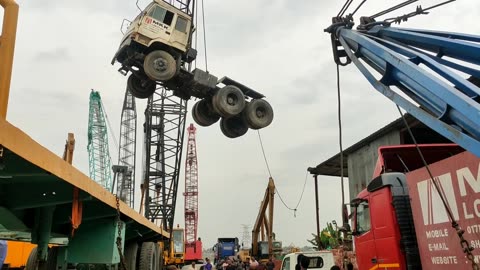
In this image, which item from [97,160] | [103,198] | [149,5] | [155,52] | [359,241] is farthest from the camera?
[97,160]

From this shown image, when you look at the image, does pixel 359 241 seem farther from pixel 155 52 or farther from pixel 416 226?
pixel 155 52

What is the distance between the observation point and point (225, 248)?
4084 centimetres

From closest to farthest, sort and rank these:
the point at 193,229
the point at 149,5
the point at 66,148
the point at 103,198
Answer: the point at 66,148, the point at 103,198, the point at 149,5, the point at 193,229

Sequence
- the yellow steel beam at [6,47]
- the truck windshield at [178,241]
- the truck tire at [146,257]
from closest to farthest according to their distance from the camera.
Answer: the yellow steel beam at [6,47] < the truck tire at [146,257] < the truck windshield at [178,241]

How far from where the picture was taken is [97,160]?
46.3 metres

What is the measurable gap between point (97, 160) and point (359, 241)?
42.2 metres

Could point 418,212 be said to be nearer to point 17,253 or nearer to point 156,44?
point 17,253

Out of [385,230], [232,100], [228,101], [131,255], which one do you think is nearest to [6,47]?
[385,230]

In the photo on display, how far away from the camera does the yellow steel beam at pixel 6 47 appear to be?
3.17m

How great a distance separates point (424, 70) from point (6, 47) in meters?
4.44

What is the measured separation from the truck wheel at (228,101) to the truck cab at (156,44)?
6.41 ft

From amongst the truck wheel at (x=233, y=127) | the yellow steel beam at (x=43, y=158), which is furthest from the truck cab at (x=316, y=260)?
the truck wheel at (x=233, y=127)

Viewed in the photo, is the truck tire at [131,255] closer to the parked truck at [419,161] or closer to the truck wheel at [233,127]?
the parked truck at [419,161]

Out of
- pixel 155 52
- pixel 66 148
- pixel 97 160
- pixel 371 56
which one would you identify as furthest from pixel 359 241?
pixel 97 160
